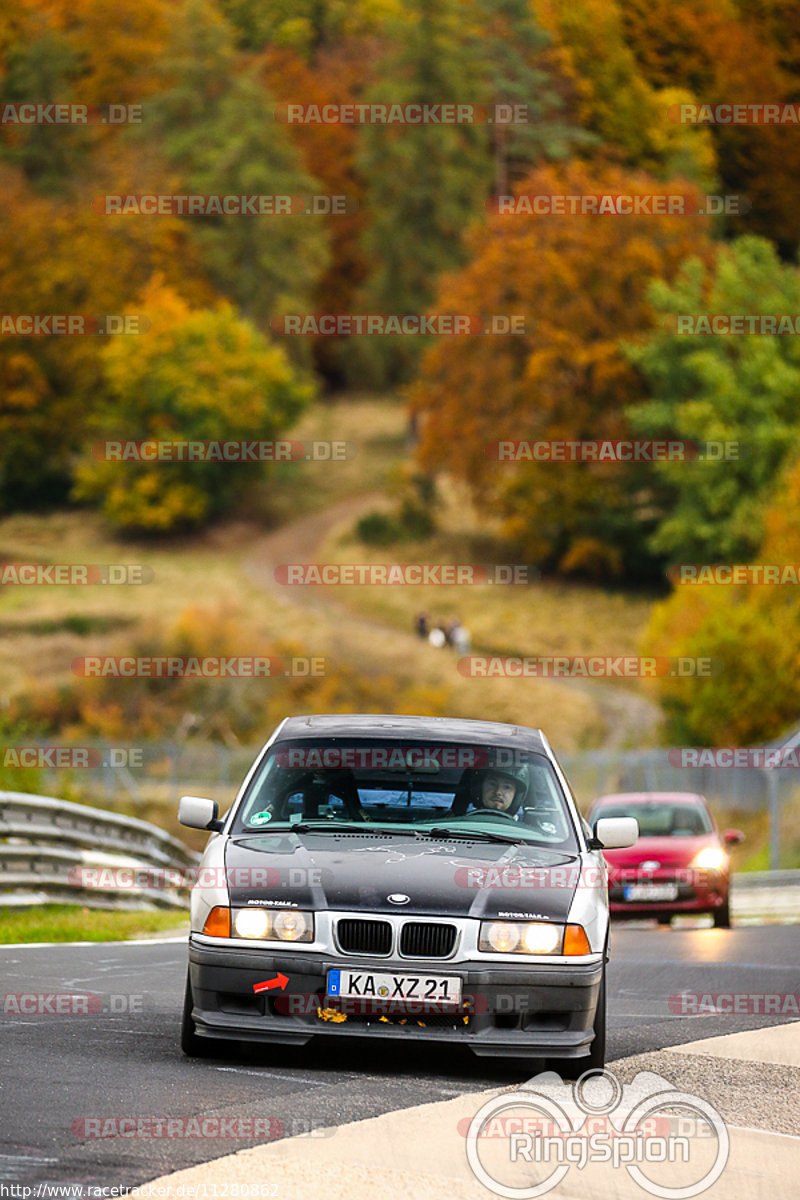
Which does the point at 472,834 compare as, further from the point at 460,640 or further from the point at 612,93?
the point at 612,93

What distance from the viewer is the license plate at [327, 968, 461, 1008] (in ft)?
26.2

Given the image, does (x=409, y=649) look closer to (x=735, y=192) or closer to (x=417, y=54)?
(x=417, y=54)

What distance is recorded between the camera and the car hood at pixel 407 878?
8141 mm

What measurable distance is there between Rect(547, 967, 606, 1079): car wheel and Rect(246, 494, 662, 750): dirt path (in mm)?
42121

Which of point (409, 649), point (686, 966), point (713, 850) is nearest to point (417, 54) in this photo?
point (409, 649)

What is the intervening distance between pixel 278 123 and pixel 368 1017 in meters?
91.5

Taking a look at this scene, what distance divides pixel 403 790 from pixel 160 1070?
2.24 m

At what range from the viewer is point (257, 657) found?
62094mm

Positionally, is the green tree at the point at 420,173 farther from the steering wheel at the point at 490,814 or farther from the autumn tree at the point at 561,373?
the steering wheel at the point at 490,814
